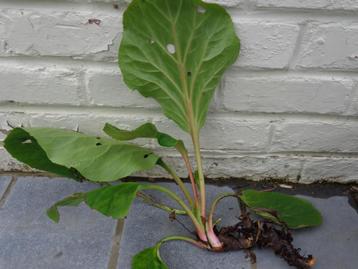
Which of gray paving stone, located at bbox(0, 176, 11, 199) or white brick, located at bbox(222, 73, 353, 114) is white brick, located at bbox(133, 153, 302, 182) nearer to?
white brick, located at bbox(222, 73, 353, 114)

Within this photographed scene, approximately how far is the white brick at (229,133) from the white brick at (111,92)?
2.4 inches

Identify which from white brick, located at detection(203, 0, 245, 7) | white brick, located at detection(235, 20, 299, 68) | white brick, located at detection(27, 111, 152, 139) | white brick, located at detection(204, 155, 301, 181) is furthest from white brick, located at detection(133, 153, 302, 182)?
white brick, located at detection(203, 0, 245, 7)

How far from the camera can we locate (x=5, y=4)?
693 mm

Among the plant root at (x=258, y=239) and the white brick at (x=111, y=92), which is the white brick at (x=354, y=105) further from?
the white brick at (x=111, y=92)

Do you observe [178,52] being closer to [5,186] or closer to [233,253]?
[233,253]

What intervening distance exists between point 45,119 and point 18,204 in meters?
0.19

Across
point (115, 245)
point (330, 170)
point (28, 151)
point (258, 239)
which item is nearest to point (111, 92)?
point (28, 151)

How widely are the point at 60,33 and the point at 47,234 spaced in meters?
0.39

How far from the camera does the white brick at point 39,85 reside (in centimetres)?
76

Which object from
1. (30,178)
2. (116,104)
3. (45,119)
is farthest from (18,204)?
(116,104)

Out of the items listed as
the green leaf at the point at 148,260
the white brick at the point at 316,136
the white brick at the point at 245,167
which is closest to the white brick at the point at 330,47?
the white brick at the point at 316,136

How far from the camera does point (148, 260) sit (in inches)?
25.1

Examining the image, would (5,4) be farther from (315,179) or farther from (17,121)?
(315,179)

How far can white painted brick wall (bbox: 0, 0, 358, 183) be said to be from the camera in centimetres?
70
